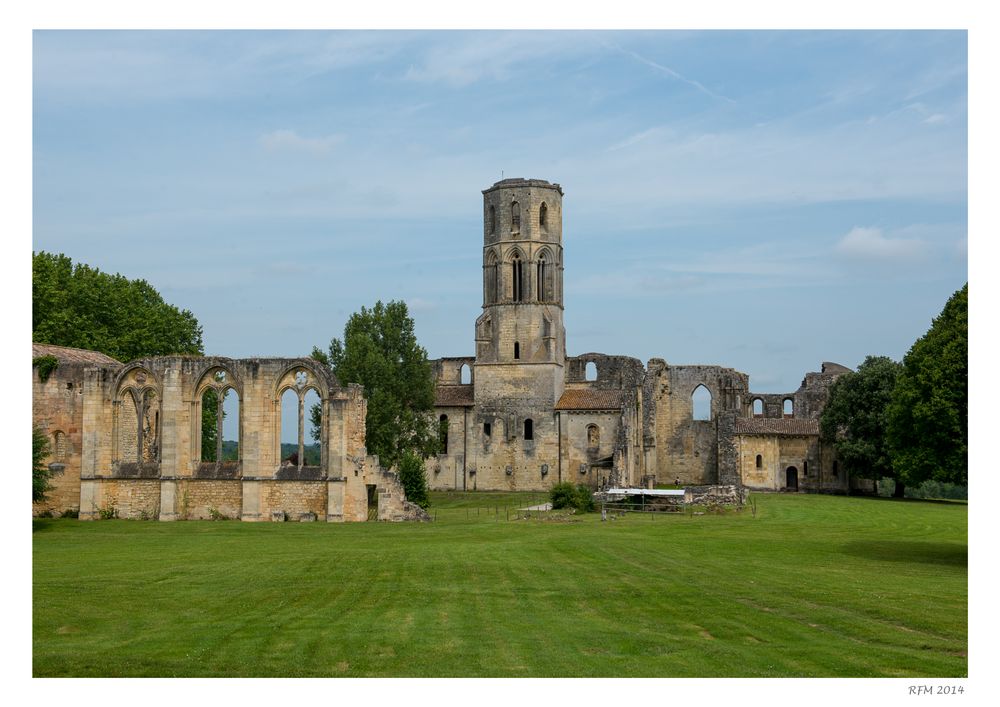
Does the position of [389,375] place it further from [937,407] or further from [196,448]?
[937,407]

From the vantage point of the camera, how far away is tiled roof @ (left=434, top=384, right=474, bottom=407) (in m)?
73.9

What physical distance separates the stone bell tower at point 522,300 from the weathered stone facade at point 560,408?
61mm

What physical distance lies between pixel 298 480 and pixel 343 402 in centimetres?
325

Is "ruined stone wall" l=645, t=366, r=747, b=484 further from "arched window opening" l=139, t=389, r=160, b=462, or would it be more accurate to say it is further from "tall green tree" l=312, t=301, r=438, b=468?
"arched window opening" l=139, t=389, r=160, b=462

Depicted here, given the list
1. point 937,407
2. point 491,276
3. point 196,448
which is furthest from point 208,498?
point 491,276

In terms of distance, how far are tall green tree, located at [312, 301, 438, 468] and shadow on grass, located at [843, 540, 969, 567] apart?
27.1 metres

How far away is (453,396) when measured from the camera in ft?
246

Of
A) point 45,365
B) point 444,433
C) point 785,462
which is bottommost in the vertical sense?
point 785,462

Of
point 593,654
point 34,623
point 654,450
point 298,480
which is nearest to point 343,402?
point 298,480

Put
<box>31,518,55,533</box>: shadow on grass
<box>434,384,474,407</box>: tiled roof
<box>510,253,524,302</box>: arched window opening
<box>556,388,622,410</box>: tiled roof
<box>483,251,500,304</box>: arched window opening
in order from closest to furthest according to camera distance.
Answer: <box>31,518,55,533</box>: shadow on grass, <box>556,388,622,410</box>: tiled roof, <box>434,384,474,407</box>: tiled roof, <box>510,253,524,302</box>: arched window opening, <box>483,251,500,304</box>: arched window opening

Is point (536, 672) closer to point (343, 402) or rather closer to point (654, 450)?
point (343, 402)

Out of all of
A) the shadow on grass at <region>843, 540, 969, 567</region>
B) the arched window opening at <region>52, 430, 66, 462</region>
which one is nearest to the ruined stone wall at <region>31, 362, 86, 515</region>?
the arched window opening at <region>52, 430, 66, 462</region>

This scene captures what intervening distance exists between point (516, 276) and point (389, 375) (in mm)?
18238

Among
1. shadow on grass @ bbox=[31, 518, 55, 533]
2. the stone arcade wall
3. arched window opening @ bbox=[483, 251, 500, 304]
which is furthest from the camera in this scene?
arched window opening @ bbox=[483, 251, 500, 304]
